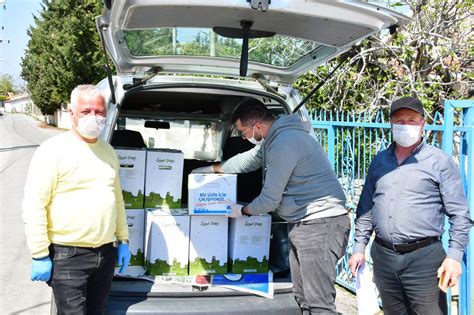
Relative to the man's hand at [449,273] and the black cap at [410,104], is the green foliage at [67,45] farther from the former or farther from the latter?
the man's hand at [449,273]

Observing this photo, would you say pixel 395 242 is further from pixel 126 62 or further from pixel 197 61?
pixel 126 62

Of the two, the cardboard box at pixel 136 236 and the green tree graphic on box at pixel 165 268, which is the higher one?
the cardboard box at pixel 136 236

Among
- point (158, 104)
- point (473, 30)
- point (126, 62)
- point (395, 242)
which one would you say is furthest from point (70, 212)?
point (473, 30)

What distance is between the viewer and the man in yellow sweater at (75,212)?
2527 millimetres

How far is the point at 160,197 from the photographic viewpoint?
3461 millimetres

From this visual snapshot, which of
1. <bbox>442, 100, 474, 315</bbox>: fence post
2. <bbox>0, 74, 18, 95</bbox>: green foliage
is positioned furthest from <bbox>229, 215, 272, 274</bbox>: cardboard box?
<bbox>0, 74, 18, 95</bbox>: green foliage

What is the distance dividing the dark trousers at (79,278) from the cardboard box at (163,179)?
723 millimetres

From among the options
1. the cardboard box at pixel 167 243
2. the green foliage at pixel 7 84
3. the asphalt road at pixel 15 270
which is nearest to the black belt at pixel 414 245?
the cardboard box at pixel 167 243

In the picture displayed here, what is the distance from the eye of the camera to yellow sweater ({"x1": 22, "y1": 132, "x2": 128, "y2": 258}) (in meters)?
2.52

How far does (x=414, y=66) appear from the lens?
6391 millimetres

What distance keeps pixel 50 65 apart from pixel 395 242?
3248 cm

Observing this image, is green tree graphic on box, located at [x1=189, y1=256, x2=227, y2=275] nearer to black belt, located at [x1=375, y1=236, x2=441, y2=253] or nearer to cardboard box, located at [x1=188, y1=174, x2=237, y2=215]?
cardboard box, located at [x1=188, y1=174, x2=237, y2=215]

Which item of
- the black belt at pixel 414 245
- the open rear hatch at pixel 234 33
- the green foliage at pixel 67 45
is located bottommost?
the black belt at pixel 414 245

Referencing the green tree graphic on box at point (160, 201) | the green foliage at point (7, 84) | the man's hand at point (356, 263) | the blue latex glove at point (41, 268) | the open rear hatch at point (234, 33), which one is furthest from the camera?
the green foliage at point (7, 84)
